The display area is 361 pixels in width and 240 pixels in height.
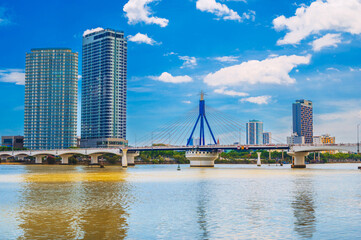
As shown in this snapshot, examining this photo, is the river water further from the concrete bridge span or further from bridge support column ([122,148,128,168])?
bridge support column ([122,148,128,168])

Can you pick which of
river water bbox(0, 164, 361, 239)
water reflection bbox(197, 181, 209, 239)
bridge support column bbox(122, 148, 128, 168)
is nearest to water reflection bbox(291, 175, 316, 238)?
river water bbox(0, 164, 361, 239)

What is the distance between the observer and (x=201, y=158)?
171 metres

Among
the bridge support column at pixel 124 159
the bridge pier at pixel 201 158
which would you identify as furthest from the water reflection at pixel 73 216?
the bridge pier at pixel 201 158

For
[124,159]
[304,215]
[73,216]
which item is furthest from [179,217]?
[124,159]

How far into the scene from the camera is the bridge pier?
16938 cm

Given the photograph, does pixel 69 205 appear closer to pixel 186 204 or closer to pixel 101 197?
pixel 101 197

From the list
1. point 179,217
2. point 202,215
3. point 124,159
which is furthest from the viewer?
point 124,159

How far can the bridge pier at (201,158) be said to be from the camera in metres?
169

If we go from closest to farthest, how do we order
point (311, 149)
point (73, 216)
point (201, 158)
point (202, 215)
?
point (73, 216), point (202, 215), point (311, 149), point (201, 158)

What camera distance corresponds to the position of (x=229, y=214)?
101 feet

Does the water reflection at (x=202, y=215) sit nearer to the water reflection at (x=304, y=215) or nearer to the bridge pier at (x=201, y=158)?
the water reflection at (x=304, y=215)

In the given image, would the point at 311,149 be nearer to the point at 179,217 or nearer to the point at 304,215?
the point at 304,215

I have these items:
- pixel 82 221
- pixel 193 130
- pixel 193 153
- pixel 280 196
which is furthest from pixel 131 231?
pixel 193 153

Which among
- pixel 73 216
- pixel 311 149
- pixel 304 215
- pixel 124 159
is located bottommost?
pixel 304 215
